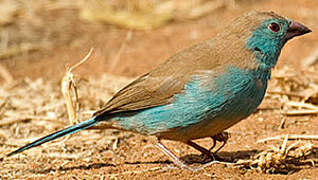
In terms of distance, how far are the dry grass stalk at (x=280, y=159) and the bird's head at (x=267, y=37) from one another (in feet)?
2.30

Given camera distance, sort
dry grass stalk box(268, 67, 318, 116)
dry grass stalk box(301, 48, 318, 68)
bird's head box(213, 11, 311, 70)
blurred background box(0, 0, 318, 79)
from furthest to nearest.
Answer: blurred background box(0, 0, 318, 79) → dry grass stalk box(301, 48, 318, 68) → dry grass stalk box(268, 67, 318, 116) → bird's head box(213, 11, 311, 70)

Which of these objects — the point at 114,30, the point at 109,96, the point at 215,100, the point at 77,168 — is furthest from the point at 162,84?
the point at 114,30

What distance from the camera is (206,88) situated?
15.1 feet

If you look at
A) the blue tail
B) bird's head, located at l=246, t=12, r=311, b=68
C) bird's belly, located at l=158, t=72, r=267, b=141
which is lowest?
bird's belly, located at l=158, t=72, r=267, b=141

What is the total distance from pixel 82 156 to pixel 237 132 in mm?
1608

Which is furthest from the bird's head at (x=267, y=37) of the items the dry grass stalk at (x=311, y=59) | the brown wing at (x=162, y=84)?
the dry grass stalk at (x=311, y=59)

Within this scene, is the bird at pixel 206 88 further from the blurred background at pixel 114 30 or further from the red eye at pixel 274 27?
the blurred background at pixel 114 30

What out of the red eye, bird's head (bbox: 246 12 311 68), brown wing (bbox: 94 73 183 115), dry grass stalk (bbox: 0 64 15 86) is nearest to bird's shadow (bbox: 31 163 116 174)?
brown wing (bbox: 94 73 183 115)

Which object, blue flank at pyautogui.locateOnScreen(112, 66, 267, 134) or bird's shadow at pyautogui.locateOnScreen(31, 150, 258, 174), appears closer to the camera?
blue flank at pyautogui.locateOnScreen(112, 66, 267, 134)

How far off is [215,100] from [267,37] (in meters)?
0.78

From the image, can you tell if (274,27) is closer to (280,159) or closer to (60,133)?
(280,159)

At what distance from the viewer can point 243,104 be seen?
14.9ft

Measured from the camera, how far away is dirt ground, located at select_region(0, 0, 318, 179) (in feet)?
16.0

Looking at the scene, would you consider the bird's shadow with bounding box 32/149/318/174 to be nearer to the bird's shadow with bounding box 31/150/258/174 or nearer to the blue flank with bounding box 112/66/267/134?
the bird's shadow with bounding box 31/150/258/174
